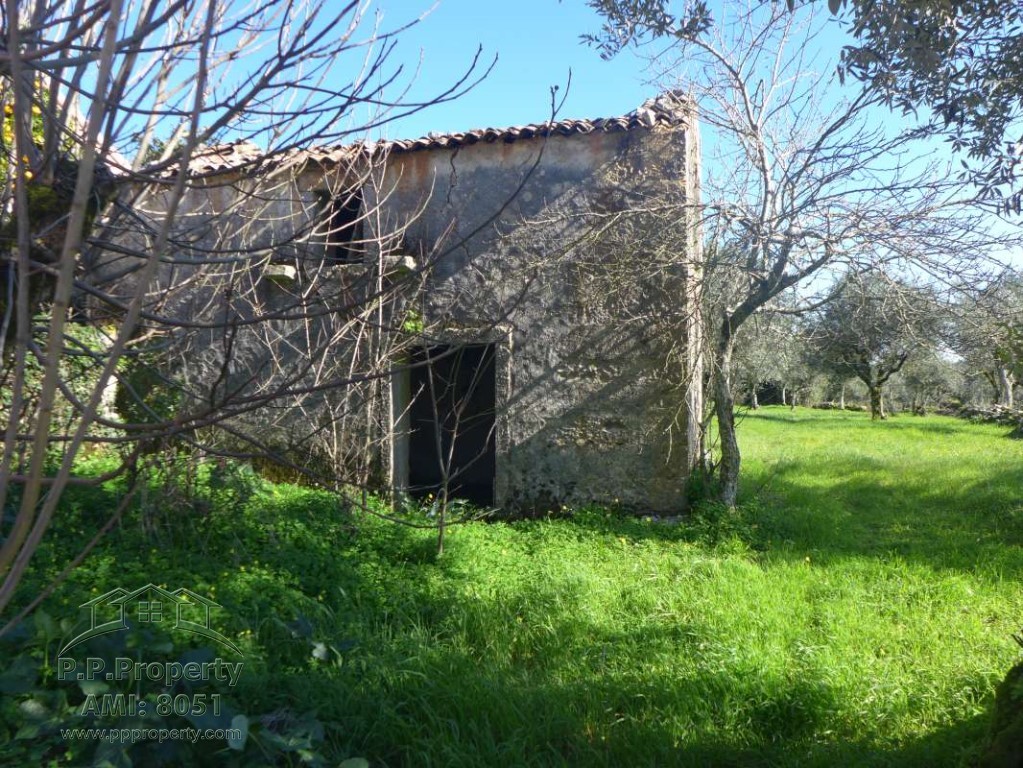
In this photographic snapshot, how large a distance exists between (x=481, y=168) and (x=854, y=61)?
4.69 metres

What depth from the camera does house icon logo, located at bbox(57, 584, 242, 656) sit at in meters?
3.32

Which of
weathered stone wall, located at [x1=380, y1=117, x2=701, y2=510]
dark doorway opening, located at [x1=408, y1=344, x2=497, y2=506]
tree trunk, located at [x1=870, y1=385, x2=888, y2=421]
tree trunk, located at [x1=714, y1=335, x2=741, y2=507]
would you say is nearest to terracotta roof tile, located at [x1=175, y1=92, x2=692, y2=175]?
weathered stone wall, located at [x1=380, y1=117, x2=701, y2=510]

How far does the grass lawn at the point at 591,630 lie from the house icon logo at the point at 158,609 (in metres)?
0.13

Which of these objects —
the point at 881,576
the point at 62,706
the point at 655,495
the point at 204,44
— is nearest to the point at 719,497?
the point at 655,495

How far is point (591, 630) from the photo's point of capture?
414 cm

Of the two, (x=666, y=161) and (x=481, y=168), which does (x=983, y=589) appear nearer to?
(x=666, y=161)

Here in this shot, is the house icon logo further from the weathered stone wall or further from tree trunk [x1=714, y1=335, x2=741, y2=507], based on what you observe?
tree trunk [x1=714, y1=335, x2=741, y2=507]

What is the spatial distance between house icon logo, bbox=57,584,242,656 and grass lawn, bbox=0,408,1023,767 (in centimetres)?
13

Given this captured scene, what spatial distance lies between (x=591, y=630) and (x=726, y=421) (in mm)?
3530

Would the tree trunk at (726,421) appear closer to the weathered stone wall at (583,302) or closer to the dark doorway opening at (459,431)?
the weathered stone wall at (583,302)

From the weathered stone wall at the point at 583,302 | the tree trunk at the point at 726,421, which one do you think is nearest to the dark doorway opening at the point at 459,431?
the weathered stone wall at the point at 583,302

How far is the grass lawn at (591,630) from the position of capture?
302 centimetres

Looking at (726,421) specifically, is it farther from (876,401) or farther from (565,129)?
(876,401)

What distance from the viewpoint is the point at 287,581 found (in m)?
4.37
